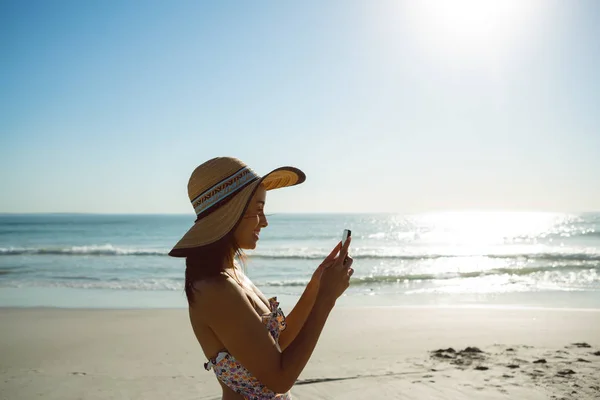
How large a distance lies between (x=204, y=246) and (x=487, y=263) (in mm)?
24185

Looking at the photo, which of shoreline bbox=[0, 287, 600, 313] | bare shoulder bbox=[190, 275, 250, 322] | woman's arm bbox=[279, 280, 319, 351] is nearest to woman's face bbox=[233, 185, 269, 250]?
bare shoulder bbox=[190, 275, 250, 322]

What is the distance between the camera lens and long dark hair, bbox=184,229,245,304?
1.68m

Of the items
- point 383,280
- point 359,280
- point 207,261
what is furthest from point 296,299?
point 207,261

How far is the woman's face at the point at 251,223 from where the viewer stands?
71.9 inches

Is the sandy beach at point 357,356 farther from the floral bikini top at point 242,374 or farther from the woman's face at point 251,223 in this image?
the woman's face at point 251,223

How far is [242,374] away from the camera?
1758 mm

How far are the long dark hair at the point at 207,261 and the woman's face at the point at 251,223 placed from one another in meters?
0.03

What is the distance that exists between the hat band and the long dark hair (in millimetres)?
127

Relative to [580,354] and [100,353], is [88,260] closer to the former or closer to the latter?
[100,353]

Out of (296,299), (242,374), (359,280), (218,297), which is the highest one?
(218,297)

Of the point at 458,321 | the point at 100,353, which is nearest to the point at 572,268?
the point at 458,321

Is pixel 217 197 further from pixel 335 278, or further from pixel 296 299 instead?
pixel 296 299

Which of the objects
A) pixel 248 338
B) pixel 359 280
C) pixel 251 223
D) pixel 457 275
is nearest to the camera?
pixel 248 338

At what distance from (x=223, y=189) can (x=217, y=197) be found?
3 centimetres
